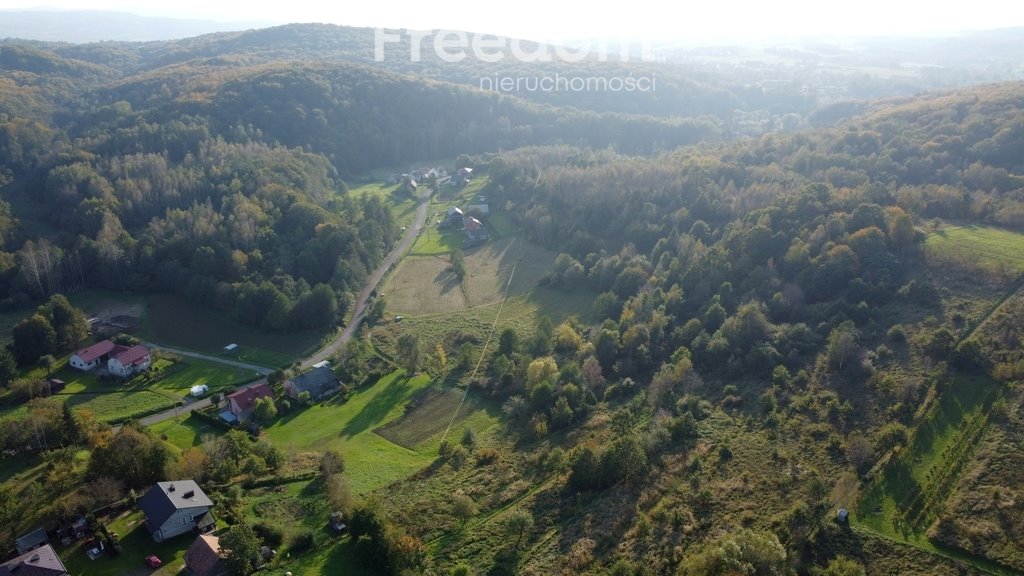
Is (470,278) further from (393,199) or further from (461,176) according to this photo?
(461,176)

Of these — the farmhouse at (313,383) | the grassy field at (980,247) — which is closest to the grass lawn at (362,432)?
the farmhouse at (313,383)

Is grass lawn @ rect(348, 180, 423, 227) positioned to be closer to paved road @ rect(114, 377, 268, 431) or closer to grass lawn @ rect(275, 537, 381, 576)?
paved road @ rect(114, 377, 268, 431)

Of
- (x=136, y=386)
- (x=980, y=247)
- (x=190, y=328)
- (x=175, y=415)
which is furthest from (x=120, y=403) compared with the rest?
(x=980, y=247)

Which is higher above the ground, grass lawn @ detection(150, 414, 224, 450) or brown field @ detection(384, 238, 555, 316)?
brown field @ detection(384, 238, 555, 316)

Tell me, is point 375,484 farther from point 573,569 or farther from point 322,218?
point 322,218

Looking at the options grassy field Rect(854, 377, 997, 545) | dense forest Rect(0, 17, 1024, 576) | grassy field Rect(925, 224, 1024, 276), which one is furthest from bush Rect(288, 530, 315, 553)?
grassy field Rect(925, 224, 1024, 276)

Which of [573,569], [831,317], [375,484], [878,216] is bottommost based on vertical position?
[375,484]

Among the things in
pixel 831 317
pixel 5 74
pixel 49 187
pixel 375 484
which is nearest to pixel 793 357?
pixel 831 317
